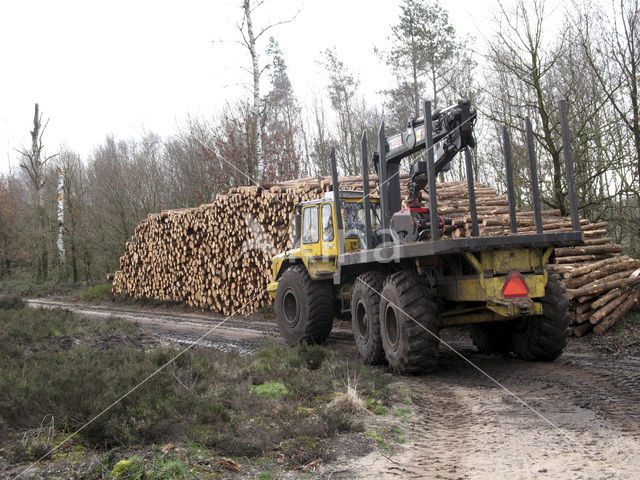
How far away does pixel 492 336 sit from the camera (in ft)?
28.6

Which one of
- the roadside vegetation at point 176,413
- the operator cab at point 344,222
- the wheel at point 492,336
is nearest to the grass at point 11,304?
the roadside vegetation at point 176,413

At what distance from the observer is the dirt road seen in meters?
3.99

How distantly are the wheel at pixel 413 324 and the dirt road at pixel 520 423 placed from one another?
26cm

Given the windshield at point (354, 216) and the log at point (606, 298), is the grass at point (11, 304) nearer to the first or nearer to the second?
the windshield at point (354, 216)

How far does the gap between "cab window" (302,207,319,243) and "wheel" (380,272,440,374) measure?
2.68 metres

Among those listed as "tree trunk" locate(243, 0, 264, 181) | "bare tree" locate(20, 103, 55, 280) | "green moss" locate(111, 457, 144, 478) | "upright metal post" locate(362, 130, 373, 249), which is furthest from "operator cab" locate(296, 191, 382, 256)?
"bare tree" locate(20, 103, 55, 280)

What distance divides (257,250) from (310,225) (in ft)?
17.4

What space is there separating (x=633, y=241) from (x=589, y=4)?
225 inches

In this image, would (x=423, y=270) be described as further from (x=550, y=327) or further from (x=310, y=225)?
(x=310, y=225)

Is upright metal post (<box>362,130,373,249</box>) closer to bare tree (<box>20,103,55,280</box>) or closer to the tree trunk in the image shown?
the tree trunk

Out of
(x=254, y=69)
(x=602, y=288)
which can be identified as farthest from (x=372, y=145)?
(x=602, y=288)

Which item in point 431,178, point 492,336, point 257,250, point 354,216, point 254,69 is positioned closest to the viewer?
point 431,178

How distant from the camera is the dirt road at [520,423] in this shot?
3990mm

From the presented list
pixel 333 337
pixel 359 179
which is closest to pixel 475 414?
pixel 333 337
